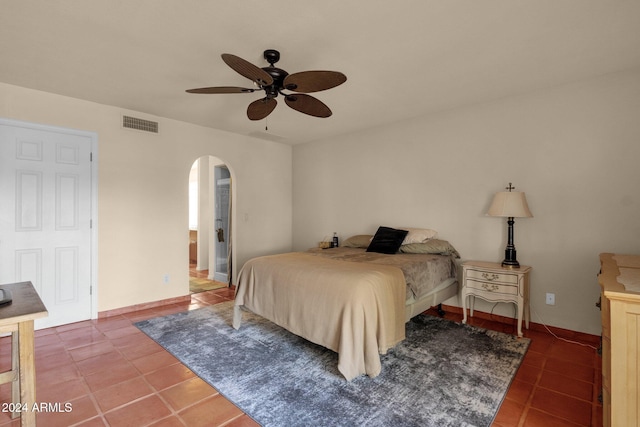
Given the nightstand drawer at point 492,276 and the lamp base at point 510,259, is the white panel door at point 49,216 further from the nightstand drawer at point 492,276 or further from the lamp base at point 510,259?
the lamp base at point 510,259

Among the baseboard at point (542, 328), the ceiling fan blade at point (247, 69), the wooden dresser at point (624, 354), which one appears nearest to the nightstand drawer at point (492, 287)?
the baseboard at point (542, 328)

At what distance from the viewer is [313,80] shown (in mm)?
2053

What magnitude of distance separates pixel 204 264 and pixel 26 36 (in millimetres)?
4801

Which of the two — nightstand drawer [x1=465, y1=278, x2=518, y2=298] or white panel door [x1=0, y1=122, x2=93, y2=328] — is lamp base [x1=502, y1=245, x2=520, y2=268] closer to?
nightstand drawer [x1=465, y1=278, x2=518, y2=298]

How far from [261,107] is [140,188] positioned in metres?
2.25

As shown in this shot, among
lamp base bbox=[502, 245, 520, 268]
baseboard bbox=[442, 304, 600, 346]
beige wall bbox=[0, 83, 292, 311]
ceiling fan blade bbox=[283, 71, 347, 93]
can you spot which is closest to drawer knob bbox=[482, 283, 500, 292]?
lamp base bbox=[502, 245, 520, 268]

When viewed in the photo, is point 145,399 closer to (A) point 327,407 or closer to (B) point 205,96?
(A) point 327,407

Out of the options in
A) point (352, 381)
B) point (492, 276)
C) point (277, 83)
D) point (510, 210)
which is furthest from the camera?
point (492, 276)

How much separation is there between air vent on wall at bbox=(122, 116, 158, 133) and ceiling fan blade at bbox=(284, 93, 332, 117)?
2342 millimetres

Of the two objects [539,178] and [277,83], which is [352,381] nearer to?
[277,83]

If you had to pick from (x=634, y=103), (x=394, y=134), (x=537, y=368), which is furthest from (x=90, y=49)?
(x=634, y=103)

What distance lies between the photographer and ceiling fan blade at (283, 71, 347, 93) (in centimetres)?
196

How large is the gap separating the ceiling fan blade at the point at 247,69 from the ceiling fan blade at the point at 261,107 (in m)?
0.30

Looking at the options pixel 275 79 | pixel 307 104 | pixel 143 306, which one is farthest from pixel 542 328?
pixel 143 306
